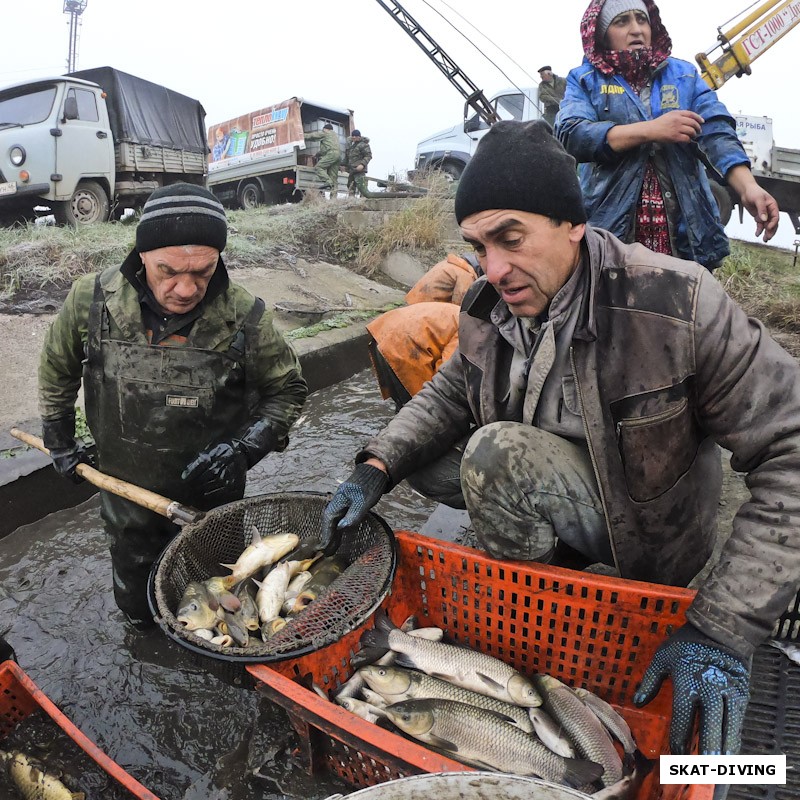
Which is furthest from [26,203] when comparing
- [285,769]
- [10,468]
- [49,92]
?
[285,769]

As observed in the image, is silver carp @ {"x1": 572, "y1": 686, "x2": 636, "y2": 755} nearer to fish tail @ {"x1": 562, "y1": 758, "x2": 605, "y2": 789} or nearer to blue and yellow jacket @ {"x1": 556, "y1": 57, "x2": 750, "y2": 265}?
fish tail @ {"x1": 562, "y1": 758, "x2": 605, "y2": 789}

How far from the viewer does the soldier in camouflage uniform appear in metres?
2.53

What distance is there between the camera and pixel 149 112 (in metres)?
13.8

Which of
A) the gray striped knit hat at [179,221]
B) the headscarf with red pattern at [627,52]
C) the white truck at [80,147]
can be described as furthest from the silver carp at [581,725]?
the white truck at [80,147]

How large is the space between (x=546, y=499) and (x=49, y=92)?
11871 millimetres

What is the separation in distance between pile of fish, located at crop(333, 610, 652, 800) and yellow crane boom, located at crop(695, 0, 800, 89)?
33.0 ft

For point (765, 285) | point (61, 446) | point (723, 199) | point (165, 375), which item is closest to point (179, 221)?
point (165, 375)

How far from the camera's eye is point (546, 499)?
2.09 m

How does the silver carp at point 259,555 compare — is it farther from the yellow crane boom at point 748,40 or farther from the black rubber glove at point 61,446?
the yellow crane boom at point 748,40

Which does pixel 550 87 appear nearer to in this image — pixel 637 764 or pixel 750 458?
pixel 750 458

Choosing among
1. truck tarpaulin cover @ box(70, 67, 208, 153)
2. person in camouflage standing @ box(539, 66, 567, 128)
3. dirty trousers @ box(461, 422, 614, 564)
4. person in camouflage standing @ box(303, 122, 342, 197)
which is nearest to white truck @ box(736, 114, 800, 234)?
person in camouflage standing @ box(539, 66, 567, 128)

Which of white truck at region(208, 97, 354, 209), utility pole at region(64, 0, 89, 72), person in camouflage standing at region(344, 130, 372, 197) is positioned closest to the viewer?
white truck at region(208, 97, 354, 209)

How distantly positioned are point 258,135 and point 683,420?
19.2 meters

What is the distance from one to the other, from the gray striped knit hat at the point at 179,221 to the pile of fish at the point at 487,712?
165cm
